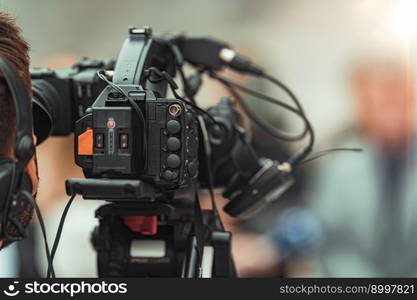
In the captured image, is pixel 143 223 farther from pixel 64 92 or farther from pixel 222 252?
pixel 64 92

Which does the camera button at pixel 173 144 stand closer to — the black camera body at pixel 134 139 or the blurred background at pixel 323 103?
the black camera body at pixel 134 139

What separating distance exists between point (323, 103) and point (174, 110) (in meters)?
1.16

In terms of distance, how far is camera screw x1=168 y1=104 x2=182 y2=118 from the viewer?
826 mm

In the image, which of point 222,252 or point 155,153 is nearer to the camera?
point 155,153

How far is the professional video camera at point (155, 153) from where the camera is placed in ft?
2.68

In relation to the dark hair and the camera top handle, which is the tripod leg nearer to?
the camera top handle

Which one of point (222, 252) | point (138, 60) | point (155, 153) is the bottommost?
point (222, 252)

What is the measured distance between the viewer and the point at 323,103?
6.23ft

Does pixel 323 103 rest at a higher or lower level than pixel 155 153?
lower

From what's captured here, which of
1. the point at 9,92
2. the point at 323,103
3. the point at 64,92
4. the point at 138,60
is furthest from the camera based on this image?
the point at 323,103

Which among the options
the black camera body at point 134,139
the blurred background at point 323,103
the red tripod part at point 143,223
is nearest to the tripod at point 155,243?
the red tripod part at point 143,223

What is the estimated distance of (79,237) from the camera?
175 cm

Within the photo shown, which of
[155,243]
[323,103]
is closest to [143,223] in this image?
[155,243]

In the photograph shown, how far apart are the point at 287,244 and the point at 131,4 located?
3.02ft
